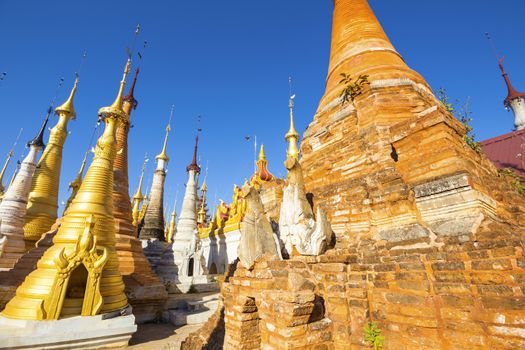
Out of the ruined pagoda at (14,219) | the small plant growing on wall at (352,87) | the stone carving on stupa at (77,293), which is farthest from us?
the ruined pagoda at (14,219)

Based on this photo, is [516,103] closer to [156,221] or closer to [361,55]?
[361,55]

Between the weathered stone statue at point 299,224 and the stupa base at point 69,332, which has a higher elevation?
the weathered stone statue at point 299,224

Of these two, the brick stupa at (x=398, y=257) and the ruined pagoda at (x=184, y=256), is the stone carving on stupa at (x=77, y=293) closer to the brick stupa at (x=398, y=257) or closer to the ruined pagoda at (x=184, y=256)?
the brick stupa at (x=398, y=257)

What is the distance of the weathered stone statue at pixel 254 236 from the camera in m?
4.71

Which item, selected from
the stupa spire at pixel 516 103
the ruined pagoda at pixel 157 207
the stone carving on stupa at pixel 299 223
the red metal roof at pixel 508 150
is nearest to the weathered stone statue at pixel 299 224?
the stone carving on stupa at pixel 299 223

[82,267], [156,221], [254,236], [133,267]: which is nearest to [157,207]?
[156,221]

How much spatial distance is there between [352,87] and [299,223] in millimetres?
3728

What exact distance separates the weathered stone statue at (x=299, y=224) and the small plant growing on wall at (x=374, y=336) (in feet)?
4.14

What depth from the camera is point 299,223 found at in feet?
16.1

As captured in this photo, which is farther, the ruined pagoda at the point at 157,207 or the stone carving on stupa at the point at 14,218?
the ruined pagoda at the point at 157,207

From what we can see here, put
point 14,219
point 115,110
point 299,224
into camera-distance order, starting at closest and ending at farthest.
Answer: point 299,224
point 115,110
point 14,219

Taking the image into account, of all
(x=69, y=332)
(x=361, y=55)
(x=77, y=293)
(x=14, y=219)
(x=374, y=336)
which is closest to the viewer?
(x=374, y=336)

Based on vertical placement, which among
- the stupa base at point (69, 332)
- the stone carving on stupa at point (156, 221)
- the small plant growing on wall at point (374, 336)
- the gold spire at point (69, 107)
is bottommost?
the stupa base at point (69, 332)

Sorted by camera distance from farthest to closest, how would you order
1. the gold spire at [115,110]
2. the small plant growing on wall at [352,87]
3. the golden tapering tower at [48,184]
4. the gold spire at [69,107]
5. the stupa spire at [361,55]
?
the gold spire at [69,107] < the golden tapering tower at [48,184] < the gold spire at [115,110] < the stupa spire at [361,55] < the small plant growing on wall at [352,87]
